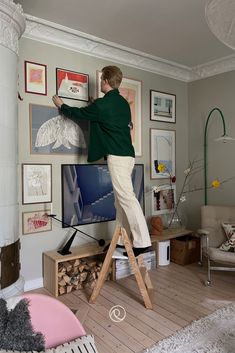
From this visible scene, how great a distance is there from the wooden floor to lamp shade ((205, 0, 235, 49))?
195 centimetres

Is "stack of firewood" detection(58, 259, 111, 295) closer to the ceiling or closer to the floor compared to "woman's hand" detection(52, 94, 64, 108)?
closer to the floor

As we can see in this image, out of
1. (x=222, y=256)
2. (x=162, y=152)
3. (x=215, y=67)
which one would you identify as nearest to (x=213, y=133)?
(x=162, y=152)

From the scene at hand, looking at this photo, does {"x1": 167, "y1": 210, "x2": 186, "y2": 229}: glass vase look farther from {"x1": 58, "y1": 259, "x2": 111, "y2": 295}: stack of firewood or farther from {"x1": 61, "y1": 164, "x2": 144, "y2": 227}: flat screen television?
{"x1": 58, "y1": 259, "x2": 111, "y2": 295}: stack of firewood

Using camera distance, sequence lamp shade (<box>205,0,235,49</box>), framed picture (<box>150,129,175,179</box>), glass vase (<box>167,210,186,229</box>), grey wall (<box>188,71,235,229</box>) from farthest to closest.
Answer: glass vase (<box>167,210,186,229</box>)
framed picture (<box>150,129,175,179</box>)
grey wall (<box>188,71,235,229</box>)
lamp shade (<box>205,0,235,49</box>)

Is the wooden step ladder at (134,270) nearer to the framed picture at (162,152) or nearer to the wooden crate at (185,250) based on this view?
the wooden crate at (185,250)

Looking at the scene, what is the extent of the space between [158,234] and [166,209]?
505 mm

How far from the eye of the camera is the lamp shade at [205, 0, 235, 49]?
1146 millimetres

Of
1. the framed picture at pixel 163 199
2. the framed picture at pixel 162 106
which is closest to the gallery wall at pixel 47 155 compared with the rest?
the framed picture at pixel 162 106

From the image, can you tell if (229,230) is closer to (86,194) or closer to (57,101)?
(86,194)

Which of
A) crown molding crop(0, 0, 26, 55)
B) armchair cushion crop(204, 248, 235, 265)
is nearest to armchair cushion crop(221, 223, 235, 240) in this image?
armchair cushion crop(204, 248, 235, 265)

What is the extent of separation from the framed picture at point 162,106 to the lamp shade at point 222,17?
2555 mm

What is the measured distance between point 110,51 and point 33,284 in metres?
2.63

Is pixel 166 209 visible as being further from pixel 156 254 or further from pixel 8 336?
pixel 8 336

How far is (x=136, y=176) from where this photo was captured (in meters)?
3.67
